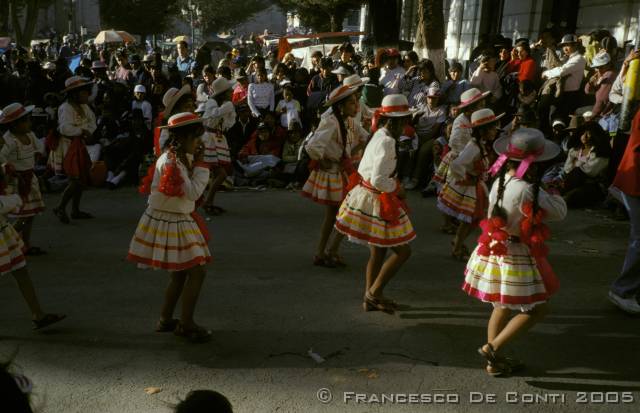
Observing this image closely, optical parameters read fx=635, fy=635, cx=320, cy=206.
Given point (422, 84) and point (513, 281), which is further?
point (422, 84)

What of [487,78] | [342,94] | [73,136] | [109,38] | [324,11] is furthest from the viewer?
[324,11]

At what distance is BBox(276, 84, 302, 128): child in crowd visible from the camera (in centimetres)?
1180

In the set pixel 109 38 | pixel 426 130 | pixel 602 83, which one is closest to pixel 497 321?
pixel 426 130

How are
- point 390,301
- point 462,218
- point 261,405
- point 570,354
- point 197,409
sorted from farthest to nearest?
1. point 462,218
2. point 390,301
3. point 570,354
4. point 261,405
5. point 197,409

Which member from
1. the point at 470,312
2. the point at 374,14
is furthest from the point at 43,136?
the point at 374,14

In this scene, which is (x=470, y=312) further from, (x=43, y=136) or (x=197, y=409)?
(x=43, y=136)

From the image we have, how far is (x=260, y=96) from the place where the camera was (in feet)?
40.7

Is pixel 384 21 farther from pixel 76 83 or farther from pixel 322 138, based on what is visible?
pixel 322 138

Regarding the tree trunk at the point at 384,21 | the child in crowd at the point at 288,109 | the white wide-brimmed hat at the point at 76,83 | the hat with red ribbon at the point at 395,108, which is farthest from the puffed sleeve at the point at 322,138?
the tree trunk at the point at 384,21

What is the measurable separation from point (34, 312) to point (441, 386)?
3182 millimetres

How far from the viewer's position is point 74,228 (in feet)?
27.0

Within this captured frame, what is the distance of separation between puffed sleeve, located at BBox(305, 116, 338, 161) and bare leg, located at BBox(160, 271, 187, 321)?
2.16 meters

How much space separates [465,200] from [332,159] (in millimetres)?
1545

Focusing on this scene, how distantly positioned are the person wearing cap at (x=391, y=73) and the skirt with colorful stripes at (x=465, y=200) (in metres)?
5.80
